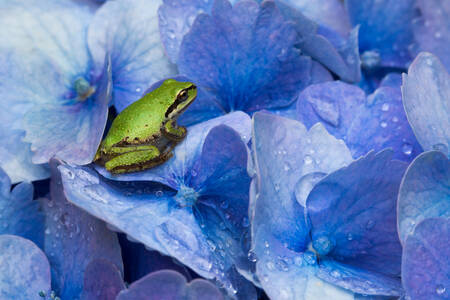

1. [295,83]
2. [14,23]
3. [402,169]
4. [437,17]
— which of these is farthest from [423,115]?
[14,23]

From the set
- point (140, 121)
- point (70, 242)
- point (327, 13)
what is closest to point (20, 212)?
point (70, 242)

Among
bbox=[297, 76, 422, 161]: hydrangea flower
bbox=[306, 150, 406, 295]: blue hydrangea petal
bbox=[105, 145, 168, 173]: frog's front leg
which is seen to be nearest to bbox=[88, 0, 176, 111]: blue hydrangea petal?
bbox=[105, 145, 168, 173]: frog's front leg

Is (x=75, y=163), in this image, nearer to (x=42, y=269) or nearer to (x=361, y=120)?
(x=42, y=269)

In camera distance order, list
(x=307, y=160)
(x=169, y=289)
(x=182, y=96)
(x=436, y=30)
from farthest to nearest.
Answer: (x=436, y=30)
(x=182, y=96)
(x=307, y=160)
(x=169, y=289)

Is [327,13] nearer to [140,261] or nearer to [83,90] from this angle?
[83,90]

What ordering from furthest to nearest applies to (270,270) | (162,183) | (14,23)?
(14,23) < (162,183) < (270,270)

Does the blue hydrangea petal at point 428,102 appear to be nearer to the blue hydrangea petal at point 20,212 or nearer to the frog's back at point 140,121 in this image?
the frog's back at point 140,121
